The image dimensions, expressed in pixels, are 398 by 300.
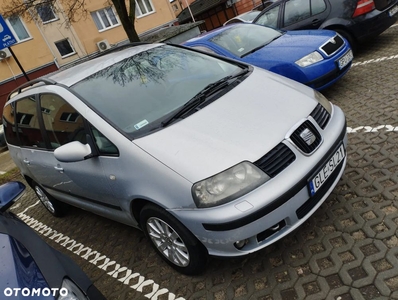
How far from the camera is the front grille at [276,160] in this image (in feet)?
6.28

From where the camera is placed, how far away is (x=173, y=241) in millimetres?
2266

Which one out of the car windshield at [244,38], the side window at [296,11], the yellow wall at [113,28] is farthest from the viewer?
the yellow wall at [113,28]

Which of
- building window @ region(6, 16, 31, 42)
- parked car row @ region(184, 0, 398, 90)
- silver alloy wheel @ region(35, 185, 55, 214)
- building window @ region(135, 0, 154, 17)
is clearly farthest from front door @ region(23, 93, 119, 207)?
building window @ region(135, 0, 154, 17)

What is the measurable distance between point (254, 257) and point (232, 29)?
4.37 m

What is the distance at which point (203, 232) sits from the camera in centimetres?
195

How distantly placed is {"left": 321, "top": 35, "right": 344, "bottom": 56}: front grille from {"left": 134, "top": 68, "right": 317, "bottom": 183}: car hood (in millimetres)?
2288

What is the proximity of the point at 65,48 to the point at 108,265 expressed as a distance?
21457 millimetres

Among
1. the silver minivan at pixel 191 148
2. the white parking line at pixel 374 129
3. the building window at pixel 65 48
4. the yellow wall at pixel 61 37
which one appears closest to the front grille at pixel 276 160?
the silver minivan at pixel 191 148

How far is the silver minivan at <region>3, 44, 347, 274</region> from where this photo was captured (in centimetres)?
189

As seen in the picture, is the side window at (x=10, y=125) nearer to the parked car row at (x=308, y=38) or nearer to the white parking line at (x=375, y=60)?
the parked car row at (x=308, y=38)

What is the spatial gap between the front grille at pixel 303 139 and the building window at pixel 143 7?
77.8 feet

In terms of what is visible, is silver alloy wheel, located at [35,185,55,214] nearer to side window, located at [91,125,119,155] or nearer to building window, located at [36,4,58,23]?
side window, located at [91,125,119,155]

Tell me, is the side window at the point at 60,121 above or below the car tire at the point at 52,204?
above

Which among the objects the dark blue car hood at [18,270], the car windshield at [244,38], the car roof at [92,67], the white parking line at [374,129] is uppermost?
the car roof at [92,67]
